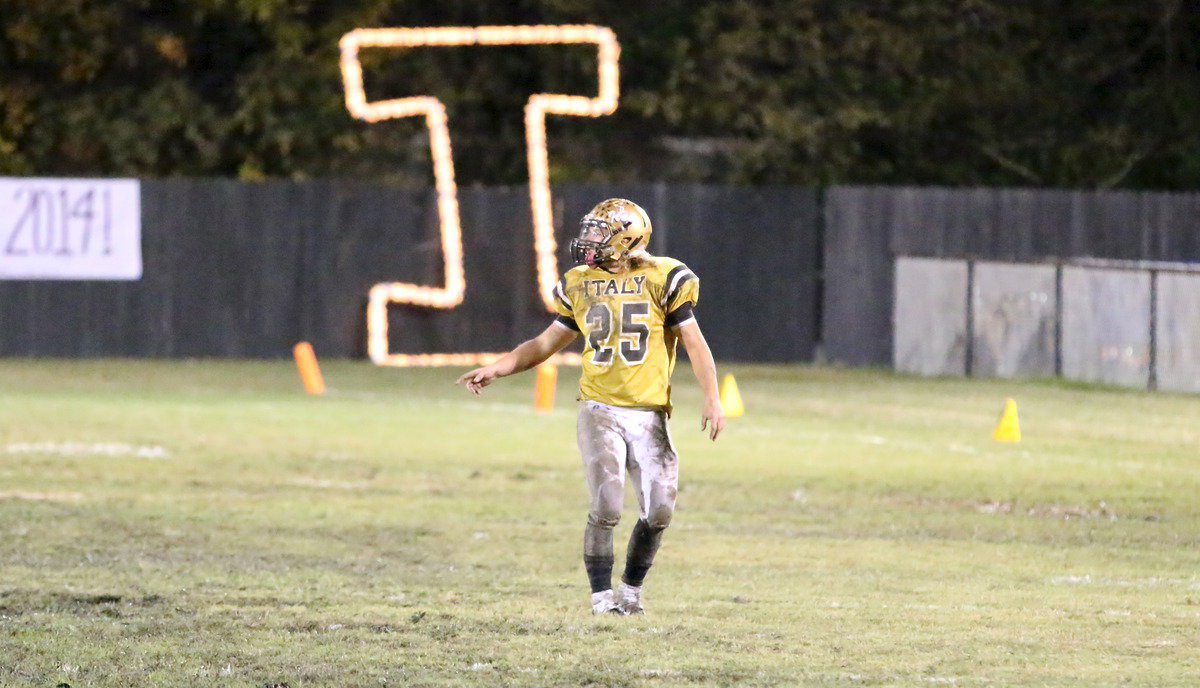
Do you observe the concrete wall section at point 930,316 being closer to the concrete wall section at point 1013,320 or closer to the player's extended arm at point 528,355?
the concrete wall section at point 1013,320

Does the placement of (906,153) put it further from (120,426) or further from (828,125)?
(120,426)

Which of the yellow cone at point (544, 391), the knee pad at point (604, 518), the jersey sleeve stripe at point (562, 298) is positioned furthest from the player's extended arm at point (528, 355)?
the yellow cone at point (544, 391)

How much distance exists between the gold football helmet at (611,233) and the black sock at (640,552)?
1192 millimetres

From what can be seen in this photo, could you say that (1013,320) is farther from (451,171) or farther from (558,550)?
(558,550)

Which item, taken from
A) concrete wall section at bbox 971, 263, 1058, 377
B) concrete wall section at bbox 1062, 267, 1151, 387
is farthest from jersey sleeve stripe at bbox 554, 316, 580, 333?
concrete wall section at bbox 971, 263, 1058, 377

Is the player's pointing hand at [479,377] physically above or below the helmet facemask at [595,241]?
below

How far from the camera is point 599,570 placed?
10.2 metres

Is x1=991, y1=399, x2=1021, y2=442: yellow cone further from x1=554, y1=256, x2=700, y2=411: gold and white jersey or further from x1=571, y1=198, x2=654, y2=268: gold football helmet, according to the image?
x1=571, y1=198, x2=654, y2=268: gold football helmet

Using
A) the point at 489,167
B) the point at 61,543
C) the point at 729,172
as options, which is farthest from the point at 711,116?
the point at 61,543

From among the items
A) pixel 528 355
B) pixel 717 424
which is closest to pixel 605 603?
pixel 717 424

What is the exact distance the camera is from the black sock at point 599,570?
10141 mm

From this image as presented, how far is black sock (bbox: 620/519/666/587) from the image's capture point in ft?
33.0

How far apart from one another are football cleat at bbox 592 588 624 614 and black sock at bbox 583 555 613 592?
0.10ft

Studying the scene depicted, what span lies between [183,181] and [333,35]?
5.50 m
